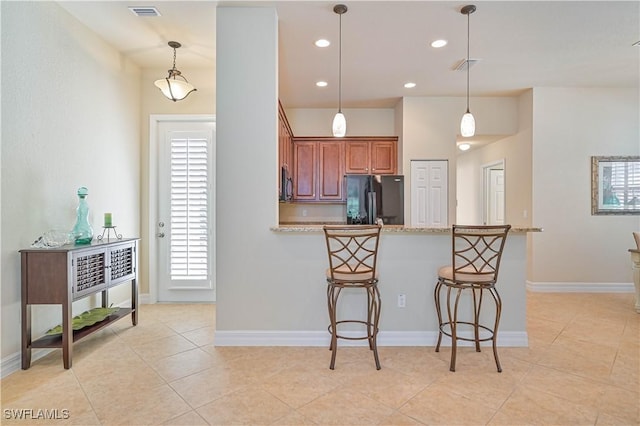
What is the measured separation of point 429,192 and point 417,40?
251 cm

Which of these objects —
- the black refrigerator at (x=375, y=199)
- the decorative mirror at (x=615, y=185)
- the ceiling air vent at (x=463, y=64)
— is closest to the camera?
the ceiling air vent at (x=463, y=64)

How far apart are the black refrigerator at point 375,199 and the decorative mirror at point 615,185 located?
112 inches

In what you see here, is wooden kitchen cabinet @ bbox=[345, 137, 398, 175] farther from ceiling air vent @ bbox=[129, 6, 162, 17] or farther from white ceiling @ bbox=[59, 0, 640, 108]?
ceiling air vent @ bbox=[129, 6, 162, 17]

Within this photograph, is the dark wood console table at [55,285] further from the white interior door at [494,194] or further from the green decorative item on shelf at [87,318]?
the white interior door at [494,194]

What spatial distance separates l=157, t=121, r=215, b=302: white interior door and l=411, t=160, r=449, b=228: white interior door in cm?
316

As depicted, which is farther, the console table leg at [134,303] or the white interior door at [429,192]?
the white interior door at [429,192]

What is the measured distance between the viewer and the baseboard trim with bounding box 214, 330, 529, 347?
283 centimetres

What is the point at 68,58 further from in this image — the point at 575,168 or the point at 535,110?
the point at 575,168

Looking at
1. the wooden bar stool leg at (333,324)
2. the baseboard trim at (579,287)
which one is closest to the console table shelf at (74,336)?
the wooden bar stool leg at (333,324)

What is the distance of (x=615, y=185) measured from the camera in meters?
4.83

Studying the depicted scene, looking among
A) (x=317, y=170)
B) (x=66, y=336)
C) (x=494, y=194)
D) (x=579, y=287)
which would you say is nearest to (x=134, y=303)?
(x=66, y=336)

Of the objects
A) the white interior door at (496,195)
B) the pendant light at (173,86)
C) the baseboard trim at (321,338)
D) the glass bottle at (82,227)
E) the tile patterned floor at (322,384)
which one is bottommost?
the tile patterned floor at (322,384)

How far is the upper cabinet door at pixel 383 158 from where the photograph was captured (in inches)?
216

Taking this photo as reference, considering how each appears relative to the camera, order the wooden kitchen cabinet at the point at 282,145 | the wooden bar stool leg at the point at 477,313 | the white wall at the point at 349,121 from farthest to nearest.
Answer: the white wall at the point at 349,121, the wooden kitchen cabinet at the point at 282,145, the wooden bar stool leg at the point at 477,313
